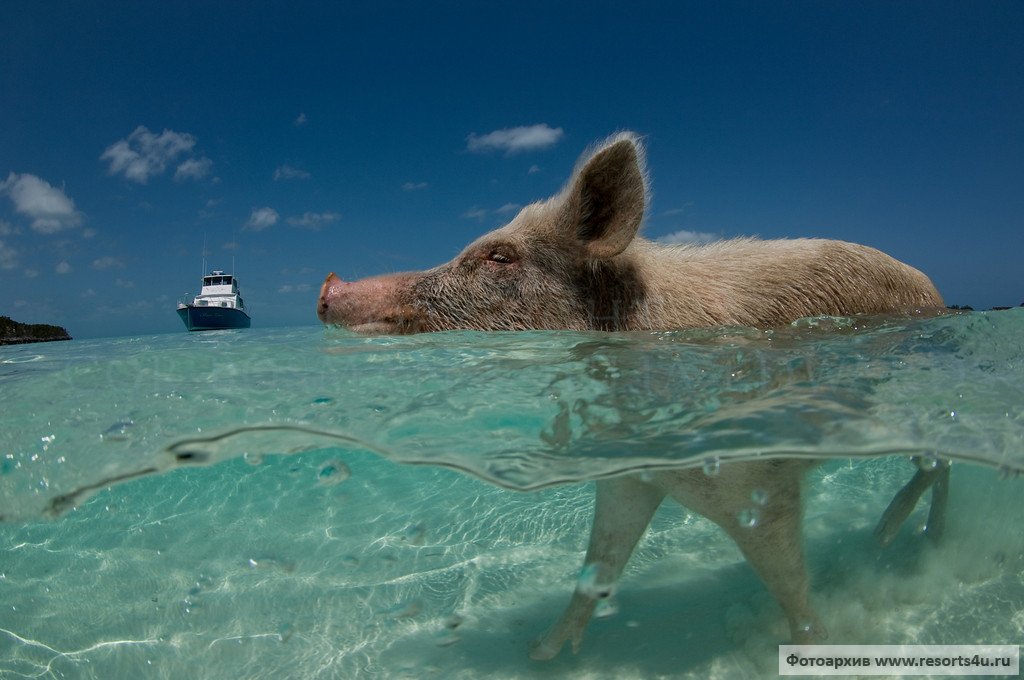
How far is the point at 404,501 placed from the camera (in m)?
6.84

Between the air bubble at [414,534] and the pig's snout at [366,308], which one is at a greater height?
the pig's snout at [366,308]

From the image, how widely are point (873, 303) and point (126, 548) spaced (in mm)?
6828

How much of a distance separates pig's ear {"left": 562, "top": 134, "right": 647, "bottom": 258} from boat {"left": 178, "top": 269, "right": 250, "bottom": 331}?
33918mm

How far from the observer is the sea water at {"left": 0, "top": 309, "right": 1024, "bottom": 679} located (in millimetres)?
3746

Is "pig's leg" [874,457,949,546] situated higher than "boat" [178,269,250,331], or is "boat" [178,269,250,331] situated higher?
"boat" [178,269,250,331]

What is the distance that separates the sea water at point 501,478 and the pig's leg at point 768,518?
0.06 m

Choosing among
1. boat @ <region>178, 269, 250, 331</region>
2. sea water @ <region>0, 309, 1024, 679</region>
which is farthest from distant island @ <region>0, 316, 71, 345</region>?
boat @ <region>178, 269, 250, 331</region>

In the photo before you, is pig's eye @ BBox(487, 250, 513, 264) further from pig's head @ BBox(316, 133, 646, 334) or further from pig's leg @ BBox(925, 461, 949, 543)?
pig's leg @ BBox(925, 461, 949, 543)

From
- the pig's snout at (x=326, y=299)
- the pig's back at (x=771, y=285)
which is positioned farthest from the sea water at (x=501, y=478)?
the pig's snout at (x=326, y=299)

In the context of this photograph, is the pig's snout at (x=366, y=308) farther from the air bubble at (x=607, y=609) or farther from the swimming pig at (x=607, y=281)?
the air bubble at (x=607, y=609)

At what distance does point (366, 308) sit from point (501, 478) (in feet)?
6.08

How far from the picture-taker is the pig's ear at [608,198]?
471 centimetres

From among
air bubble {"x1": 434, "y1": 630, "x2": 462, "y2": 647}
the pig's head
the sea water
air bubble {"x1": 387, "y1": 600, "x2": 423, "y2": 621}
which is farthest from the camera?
the pig's head

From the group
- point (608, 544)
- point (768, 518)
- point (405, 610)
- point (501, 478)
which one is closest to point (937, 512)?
point (768, 518)
